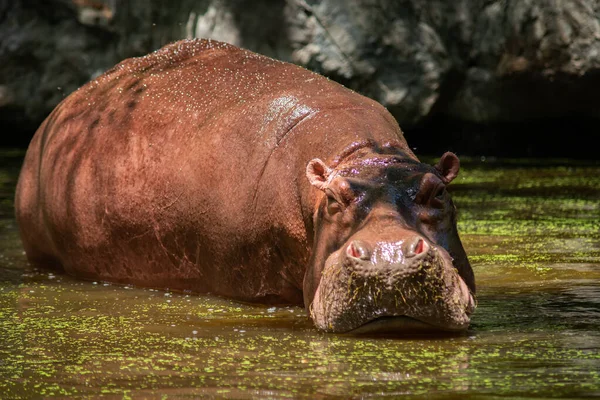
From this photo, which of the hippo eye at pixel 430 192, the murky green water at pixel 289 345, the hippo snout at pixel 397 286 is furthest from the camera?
the hippo eye at pixel 430 192

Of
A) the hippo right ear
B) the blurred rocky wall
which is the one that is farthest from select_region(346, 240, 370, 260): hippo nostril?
the blurred rocky wall

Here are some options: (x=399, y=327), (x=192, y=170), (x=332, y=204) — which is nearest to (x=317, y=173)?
(x=332, y=204)

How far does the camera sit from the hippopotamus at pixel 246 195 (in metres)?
4.29

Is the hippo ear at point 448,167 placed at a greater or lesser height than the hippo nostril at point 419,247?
greater

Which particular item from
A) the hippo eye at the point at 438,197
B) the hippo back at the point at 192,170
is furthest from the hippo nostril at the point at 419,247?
the hippo back at the point at 192,170

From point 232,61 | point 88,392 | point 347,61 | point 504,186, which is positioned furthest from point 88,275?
point 347,61

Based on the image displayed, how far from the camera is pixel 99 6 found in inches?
527

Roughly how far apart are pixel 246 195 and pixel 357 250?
1401 millimetres

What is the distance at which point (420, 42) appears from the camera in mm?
12602

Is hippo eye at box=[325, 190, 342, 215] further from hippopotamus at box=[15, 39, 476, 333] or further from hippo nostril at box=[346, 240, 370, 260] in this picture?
hippo nostril at box=[346, 240, 370, 260]

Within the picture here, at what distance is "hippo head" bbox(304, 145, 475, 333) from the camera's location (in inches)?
163

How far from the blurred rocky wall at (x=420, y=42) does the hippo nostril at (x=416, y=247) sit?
805 centimetres

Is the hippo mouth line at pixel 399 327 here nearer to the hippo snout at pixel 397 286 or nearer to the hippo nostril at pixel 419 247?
the hippo snout at pixel 397 286

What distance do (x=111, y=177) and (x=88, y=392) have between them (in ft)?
9.43
